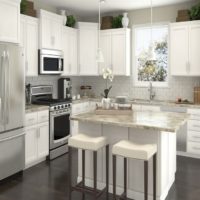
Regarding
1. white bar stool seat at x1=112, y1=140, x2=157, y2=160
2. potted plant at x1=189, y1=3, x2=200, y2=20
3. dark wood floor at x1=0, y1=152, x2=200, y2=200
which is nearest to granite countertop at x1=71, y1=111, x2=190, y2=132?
white bar stool seat at x1=112, y1=140, x2=157, y2=160

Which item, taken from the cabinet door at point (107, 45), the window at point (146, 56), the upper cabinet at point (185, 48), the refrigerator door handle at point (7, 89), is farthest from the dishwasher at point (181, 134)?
the refrigerator door handle at point (7, 89)

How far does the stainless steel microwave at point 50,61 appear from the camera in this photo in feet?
16.0

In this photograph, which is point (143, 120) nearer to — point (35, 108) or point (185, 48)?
point (35, 108)

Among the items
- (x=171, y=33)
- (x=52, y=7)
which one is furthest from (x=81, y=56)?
(x=171, y=33)

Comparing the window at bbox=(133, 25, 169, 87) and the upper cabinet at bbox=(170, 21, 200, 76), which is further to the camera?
the window at bbox=(133, 25, 169, 87)

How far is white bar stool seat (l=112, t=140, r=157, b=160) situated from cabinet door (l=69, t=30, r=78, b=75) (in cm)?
315

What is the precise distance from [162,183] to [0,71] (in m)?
2.56

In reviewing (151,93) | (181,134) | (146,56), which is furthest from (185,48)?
(181,134)

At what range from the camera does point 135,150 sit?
2812 millimetres

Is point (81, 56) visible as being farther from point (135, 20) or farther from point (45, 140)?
point (45, 140)

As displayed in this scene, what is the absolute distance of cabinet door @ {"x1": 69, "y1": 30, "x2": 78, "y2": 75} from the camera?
5.73 metres

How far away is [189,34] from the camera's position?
5.00 m

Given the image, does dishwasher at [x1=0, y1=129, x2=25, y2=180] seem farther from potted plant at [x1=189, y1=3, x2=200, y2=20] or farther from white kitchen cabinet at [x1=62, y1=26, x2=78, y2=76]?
potted plant at [x1=189, y1=3, x2=200, y2=20]

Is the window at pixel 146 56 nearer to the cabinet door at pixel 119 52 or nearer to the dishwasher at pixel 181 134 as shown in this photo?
the cabinet door at pixel 119 52
